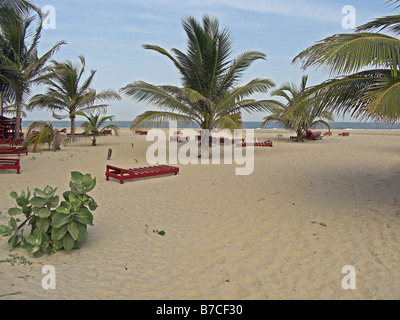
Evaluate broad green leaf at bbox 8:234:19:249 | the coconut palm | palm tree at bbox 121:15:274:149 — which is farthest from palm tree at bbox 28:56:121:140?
broad green leaf at bbox 8:234:19:249

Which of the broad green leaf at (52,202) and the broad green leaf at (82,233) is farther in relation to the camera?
the broad green leaf at (82,233)

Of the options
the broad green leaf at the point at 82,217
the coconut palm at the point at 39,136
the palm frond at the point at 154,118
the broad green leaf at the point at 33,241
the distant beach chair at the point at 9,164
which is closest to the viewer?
the broad green leaf at the point at 33,241

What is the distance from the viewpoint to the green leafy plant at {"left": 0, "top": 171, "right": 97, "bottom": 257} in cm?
354

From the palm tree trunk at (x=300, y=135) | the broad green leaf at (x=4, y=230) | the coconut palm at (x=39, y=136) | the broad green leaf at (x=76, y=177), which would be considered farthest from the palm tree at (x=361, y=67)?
the palm tree trunk at (x=300, y=135)

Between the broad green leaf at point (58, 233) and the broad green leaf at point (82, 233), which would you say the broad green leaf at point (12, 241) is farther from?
the broad green leaf at point (82, 233)

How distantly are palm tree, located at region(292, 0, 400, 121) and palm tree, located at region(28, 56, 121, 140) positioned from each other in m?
17.2

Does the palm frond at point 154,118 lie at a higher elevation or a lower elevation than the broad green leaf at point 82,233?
higher

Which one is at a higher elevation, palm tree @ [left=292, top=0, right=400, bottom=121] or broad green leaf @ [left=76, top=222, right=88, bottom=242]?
palm tree @ [left=292, top=0, right=400, bottom=121]

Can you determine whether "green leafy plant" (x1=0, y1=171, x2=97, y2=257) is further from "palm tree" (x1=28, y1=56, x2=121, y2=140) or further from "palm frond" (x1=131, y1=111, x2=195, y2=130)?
"palm tree" (x1=28, y1=56, x2=121, y2=140)

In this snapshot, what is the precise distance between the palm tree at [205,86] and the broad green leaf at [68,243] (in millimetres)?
8327

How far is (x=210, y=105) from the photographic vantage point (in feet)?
39.2

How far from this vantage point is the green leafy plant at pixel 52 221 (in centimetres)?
354

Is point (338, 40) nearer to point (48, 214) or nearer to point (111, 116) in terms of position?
point (48, 214)

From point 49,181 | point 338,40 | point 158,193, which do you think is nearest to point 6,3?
point 49,181
